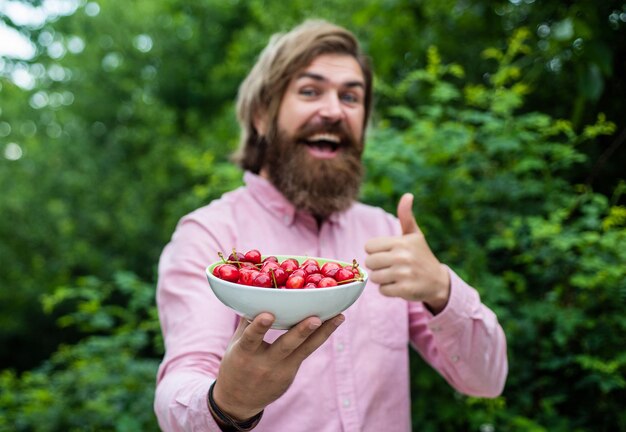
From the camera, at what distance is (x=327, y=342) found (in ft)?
5.19

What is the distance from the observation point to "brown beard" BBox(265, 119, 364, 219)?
1.77m

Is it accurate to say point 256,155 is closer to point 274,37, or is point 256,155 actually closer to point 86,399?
point 274,37

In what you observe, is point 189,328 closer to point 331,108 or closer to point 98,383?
point 331,108

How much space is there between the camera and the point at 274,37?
2016 mm

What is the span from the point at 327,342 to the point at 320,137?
0.63 m

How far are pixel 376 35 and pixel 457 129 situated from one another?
680mm

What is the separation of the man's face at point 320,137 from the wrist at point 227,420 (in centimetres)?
74

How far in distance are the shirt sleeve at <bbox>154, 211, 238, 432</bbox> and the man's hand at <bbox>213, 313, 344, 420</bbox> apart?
10cm

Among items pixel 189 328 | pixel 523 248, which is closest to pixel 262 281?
pixel 189 328

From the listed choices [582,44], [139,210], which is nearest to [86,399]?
[582,44]

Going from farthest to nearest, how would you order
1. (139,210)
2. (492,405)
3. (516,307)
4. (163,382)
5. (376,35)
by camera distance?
1. (139,210)
2. (376,35)
3. (516,307)
4. (492,405)
5. (163,382)

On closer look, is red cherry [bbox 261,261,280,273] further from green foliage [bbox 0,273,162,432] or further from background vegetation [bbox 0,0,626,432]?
green foliage [bbox 0,273,162,432]

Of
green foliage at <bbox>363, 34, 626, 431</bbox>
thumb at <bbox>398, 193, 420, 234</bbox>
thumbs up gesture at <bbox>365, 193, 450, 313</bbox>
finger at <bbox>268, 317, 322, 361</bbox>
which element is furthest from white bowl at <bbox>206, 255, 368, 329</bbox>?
green foliage at <bbox>363, 34, 626, 431</bbox>

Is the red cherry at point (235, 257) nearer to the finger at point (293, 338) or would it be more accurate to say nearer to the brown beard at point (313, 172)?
the finger at point (293, 338)
